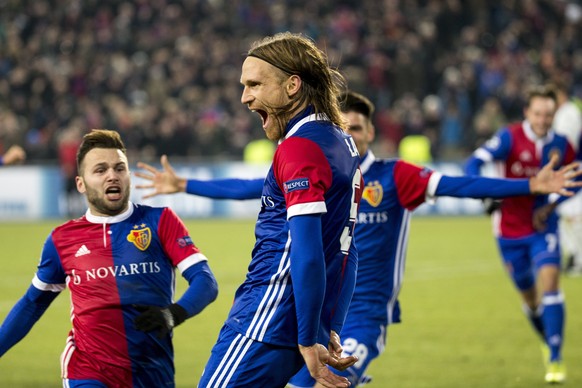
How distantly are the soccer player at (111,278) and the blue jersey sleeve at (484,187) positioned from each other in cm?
143

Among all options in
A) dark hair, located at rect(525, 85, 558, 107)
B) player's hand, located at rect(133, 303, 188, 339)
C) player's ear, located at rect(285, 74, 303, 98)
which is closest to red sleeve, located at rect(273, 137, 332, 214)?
player's ear, located at rect(285, 74, 303, 98)

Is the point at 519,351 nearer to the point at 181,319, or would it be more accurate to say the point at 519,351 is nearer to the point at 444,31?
the point at 181,319

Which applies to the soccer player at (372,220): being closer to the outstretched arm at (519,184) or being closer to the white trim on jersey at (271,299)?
the outstretched arm at (519,184)

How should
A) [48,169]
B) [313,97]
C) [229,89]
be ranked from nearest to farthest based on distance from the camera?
[313,97], [48,169], [229,89]

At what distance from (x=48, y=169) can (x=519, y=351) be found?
55.1ft

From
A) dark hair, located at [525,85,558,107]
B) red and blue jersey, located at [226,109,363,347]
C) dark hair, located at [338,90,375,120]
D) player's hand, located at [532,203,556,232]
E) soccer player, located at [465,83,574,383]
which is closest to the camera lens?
red and blue jersey, located at [226,109,363,347]

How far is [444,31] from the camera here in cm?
2712

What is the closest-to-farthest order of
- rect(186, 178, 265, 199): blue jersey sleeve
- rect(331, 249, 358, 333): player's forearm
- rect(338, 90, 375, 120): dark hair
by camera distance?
rect(331, 249, 358, 333): player's forearm
rect(186, 178, 265, 199): blue jersey sleeve
rect(338, 90, 375, 120): dark hair

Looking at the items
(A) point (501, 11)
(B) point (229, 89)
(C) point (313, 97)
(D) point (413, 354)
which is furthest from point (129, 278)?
(A) point (501, 11)

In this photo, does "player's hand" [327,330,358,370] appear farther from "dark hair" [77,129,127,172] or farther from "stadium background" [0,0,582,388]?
"stadium background" [0,0,582,388]

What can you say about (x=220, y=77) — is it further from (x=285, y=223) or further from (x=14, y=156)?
(x=285, y=223)

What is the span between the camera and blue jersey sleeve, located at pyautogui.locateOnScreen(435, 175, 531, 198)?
17.9ft

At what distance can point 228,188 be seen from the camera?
6082 millimetres

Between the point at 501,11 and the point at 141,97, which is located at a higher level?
the point at 501,11
